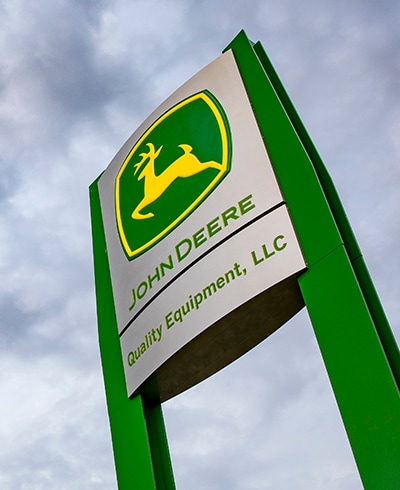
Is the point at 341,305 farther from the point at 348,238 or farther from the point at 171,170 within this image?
the point at 171,170

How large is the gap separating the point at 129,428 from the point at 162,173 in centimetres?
356

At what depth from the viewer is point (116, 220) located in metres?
10.5

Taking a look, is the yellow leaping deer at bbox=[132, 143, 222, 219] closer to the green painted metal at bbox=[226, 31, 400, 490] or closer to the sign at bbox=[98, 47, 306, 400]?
the sign at bbox=[98, 47, 306, 400]

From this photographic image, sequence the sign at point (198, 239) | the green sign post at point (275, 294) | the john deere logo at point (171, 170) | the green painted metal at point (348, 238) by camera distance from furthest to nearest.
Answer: the john deere logo at point (171, 170) → the sign at point (198, 239) → the green painted metal at point (348, 238) → the green sign post at point (275, 294)

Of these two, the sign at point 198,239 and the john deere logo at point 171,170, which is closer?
the sign at point 198,239

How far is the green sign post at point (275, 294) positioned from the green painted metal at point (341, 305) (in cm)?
1

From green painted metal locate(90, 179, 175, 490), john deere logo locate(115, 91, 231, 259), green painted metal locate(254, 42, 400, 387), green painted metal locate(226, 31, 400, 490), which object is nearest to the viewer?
green painted metal locate(226, 31, 400, 490)

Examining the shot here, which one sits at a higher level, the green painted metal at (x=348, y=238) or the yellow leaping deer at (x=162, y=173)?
the yellow leaping deer at (x=162, y=173)

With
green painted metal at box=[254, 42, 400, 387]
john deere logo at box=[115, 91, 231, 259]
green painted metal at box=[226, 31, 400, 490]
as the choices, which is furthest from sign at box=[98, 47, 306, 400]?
green painted metal at box=[254, 42, 400, 387]

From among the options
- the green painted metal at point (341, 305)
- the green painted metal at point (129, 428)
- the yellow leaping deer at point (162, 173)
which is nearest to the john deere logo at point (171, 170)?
the yellow leaping deer at point (162, 173)

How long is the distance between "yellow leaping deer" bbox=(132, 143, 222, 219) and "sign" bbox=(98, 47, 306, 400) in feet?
0.06

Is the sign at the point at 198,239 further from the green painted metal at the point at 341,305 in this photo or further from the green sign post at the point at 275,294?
the green painted metal at the point at 341,305

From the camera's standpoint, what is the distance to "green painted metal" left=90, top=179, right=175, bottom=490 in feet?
27.6

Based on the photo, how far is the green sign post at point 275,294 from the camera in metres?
6.30
